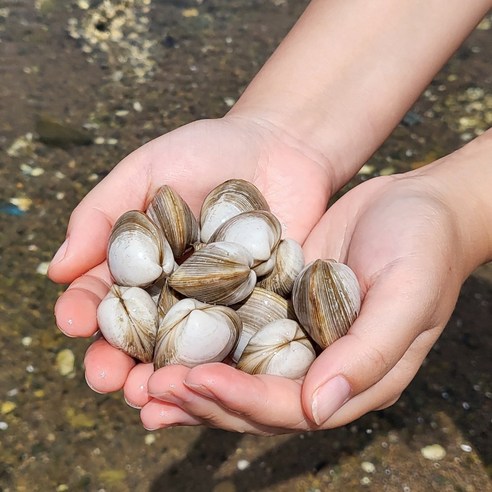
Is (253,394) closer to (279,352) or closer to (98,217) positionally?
(279,352)

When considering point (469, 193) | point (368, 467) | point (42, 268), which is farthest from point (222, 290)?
point (42, 268)

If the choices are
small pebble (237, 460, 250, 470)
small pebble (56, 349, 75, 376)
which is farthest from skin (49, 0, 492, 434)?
small pebble (56, 349, 75, 376)

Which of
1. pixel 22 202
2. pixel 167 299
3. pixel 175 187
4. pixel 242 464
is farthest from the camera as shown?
pixel 22 202

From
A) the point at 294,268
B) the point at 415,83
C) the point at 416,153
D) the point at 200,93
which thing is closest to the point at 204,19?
the point at 200,93

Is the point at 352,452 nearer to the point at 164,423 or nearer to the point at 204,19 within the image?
the point at 164,423

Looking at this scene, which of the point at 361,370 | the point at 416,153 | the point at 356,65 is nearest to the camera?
the point at 361,370

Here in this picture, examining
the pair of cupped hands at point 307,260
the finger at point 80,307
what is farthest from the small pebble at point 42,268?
the finger at point 80,307
